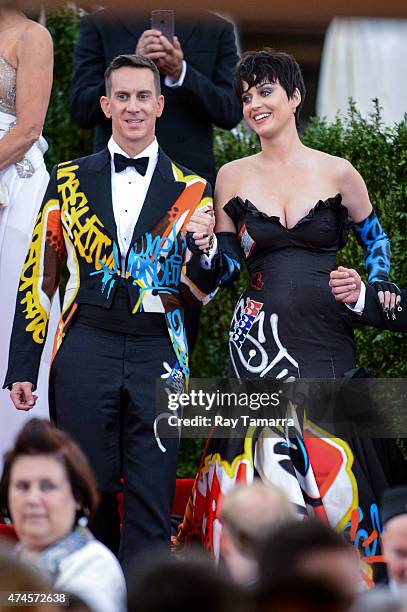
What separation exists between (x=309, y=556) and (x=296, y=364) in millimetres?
2008

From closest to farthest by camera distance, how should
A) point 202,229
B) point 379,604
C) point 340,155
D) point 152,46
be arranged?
1. point 379,604
2. point 202,229
3. point 152,46
4. point 340,155

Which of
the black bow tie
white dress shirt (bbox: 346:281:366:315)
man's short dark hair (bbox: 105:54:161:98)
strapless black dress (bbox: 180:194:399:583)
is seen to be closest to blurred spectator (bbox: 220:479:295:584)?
strapless black dress (bbox: 180:194:399:583)

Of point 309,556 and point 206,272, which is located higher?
point 206,272

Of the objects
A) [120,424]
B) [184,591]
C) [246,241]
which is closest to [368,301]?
[246,241]

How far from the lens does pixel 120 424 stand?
13.3ft

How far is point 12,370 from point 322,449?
113 cm

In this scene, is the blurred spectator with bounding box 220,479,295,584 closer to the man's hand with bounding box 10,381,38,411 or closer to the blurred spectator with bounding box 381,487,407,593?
the blurred spectator with bounding box 381,487,407,593

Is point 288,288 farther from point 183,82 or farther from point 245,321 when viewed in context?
point 183,82

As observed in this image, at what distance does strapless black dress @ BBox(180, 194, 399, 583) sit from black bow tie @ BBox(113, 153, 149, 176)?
0.38 meters

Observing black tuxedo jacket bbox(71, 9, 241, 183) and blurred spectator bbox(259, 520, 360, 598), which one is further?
black tuxedo jacket bbox(71, 9, 241, 183)

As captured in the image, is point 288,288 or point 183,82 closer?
→ point 288,288

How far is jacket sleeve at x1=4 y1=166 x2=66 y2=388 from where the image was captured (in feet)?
13.8

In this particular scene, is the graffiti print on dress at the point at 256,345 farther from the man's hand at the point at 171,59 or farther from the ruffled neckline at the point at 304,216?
the man's hand at the point at 171,59

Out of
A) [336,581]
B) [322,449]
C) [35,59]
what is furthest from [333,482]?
[35,59]
